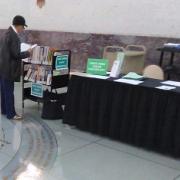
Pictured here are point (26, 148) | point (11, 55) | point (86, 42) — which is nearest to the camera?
point (26, 148)

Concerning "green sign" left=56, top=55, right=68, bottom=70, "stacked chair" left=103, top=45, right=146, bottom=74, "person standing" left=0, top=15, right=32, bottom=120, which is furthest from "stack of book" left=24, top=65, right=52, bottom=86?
"stacked chair" left=103, top=45, right=146, bottom=74

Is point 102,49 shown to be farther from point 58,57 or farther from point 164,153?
point 164,153

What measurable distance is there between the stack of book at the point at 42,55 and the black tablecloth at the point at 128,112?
95 cm

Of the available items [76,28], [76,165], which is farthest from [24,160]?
[76,28]

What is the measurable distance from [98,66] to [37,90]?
1336 mm

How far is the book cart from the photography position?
5691mm

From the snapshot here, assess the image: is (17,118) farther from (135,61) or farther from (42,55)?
(135,61)

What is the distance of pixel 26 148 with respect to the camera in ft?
14.8

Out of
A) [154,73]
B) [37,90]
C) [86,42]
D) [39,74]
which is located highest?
[86,42]

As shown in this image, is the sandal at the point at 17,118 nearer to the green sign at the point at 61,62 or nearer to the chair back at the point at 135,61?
the green sign at the point at 61,62

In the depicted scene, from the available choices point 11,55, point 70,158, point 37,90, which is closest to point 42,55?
point 37,90

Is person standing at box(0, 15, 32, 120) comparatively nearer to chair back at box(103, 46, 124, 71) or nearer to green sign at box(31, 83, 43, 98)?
green sign at box(31, 83, 43, 98)

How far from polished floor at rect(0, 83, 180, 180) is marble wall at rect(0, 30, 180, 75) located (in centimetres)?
274

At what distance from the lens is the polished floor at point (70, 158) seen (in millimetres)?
3799
